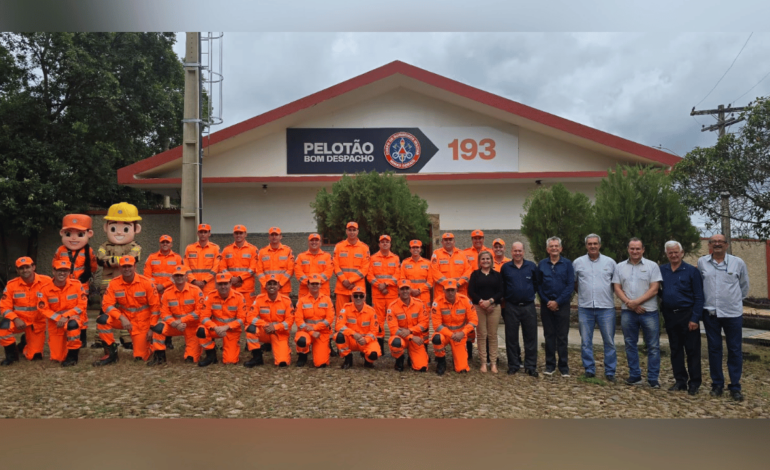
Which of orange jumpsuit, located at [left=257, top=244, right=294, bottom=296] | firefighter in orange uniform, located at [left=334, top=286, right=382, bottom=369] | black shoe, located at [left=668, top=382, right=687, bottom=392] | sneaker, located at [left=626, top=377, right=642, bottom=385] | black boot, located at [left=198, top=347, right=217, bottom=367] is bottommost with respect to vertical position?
black shoe, located at [left=668, top=382, right=687, bottom=392]

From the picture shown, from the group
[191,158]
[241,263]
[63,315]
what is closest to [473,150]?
[191,158]

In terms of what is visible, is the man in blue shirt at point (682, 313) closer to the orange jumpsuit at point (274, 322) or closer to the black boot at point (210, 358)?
the orange jumpsuit at point (274, 322)

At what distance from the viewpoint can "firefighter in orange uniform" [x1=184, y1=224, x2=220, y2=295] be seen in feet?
26.7

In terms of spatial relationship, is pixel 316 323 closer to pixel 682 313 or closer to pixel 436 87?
pixel 682 313

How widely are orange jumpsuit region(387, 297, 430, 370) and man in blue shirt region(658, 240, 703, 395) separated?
2752 mm

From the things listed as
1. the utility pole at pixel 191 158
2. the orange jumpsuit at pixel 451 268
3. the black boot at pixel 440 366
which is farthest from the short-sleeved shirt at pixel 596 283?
the utility pole at pixel 191 158

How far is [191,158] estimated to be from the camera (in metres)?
10.4

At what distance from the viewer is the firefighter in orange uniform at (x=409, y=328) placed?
6.75m

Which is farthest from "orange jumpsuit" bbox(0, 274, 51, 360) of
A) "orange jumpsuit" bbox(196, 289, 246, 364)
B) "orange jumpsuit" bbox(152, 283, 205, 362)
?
"orange jumpsuit" bbox(196, 289, 246, 364)

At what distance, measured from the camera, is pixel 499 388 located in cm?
598

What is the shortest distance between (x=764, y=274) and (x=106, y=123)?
19.0 m

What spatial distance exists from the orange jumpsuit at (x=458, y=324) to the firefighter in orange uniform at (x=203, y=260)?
3519 mm

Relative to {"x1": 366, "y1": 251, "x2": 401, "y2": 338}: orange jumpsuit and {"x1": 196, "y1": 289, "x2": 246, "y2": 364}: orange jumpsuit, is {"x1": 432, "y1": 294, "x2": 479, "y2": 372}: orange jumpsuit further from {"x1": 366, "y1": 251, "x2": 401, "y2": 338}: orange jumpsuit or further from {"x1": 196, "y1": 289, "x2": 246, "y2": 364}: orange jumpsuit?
{"x1": 196, "y1": 289, "x2": 246, "y2": 364}: orange jumpsuit

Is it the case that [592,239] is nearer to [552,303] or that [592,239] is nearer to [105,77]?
[552,303]
